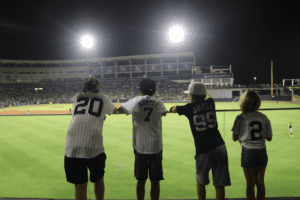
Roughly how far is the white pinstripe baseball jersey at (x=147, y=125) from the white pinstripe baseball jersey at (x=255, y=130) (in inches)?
56.3

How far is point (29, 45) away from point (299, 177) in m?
83.0

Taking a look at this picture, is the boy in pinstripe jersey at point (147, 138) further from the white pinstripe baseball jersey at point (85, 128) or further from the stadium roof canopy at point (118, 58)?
the stadium roof canopy at point (118, 58)

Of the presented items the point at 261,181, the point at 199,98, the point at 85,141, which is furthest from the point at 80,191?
the point at 261,181

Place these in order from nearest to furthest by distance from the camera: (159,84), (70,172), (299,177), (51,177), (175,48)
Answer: (70,172)
(299,177)
(51,177)
(159,84)
(175,48)

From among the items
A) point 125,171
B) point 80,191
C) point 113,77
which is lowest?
point 125,171

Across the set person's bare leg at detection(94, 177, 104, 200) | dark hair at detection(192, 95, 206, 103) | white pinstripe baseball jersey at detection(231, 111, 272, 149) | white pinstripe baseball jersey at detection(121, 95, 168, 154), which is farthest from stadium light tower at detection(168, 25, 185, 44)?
person's bare leg at detection(94, 177, 104, 200)

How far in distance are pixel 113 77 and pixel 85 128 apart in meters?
70.5

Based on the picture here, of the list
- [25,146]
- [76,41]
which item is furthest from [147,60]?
[25,146]

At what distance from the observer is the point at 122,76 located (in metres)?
70.1

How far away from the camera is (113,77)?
7144 centimetres

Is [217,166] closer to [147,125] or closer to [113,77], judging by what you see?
[147,125]

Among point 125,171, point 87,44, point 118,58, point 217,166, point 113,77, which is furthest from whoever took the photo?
point 113,77

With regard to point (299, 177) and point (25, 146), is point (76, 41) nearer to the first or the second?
point (25, 146)

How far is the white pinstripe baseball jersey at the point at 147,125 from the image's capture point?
9.88 ft
